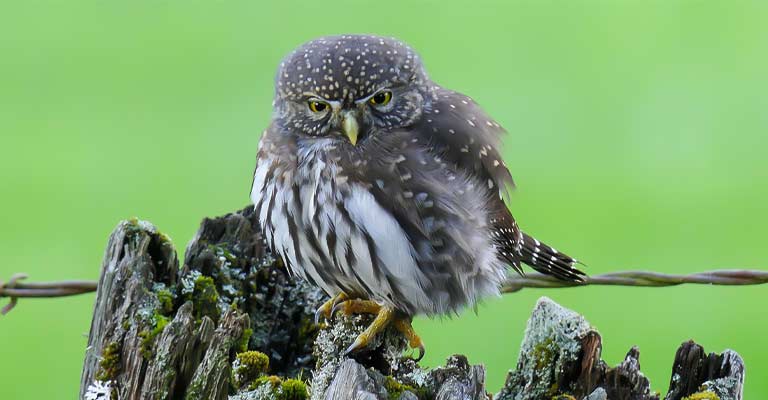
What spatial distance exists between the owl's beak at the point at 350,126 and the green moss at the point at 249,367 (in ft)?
3.10

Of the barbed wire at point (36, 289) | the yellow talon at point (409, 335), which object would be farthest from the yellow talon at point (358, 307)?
the barbed wire at point (36, 289)

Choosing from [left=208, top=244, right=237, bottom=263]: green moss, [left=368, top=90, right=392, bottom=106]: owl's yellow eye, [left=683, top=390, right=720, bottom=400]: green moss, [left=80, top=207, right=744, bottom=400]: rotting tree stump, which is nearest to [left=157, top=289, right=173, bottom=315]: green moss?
[left=80, top=207, right=744, bottom=400]: rotting tree stump

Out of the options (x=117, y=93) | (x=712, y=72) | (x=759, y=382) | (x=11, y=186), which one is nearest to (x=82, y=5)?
(x=117, y=93)

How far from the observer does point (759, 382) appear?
6.99 meters

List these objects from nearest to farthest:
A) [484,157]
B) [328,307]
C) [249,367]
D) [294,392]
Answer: [294,392], [249,367], [328,307], [484,157]

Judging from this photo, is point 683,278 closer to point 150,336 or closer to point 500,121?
point 150,336

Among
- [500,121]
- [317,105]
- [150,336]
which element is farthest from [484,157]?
[500,121]

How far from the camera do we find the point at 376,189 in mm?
4297

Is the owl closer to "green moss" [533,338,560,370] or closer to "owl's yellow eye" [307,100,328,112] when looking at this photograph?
"owl's yellow eye" [307,100,328,112]

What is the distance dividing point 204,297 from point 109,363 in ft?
1.37

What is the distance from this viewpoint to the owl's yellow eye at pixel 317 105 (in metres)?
4.39

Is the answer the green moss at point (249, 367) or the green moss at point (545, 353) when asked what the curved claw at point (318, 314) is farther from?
the green moss at point (545, 353)

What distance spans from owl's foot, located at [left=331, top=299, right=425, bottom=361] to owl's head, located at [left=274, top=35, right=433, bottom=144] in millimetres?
643

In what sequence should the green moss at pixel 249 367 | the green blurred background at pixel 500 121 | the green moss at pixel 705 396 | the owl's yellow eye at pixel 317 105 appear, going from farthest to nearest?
the green blurred background at pixel 500 121, the owl's yellow eye at pixel 317 105, the green moss at pixel 249 367, the green moss at pixel 705 396
